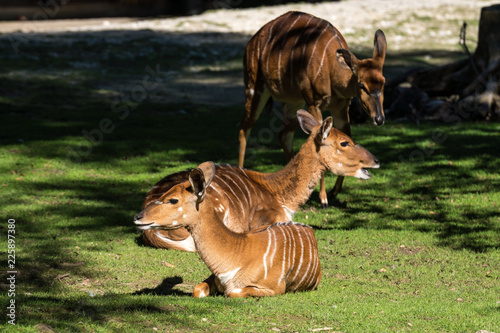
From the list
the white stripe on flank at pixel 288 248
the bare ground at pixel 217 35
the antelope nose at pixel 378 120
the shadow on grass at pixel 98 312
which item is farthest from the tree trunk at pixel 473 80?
the shadow on grass at pixel 98 312

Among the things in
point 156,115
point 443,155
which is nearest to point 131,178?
point 156,115

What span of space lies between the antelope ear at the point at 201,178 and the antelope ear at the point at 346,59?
151 inches

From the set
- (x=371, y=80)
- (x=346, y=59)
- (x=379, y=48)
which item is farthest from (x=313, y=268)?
(x=379, y=48)

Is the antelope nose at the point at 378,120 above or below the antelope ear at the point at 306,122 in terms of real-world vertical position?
below

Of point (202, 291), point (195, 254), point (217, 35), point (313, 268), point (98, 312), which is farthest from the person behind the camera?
point (217, 35)

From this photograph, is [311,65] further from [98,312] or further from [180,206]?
[98,312]

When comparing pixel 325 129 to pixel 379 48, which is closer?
pixel 325 129

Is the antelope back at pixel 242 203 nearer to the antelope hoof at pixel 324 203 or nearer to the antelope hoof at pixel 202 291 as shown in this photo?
the antelope hoof at pixel 202 291

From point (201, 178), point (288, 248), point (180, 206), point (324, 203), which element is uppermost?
point (201, 178)

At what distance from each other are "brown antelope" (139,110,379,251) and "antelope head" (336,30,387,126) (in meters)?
1.63

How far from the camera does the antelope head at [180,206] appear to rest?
557 centimetres

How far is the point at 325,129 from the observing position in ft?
22.6

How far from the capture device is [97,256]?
7.53m

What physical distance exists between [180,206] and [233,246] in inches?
24.0
